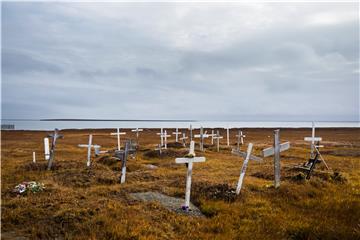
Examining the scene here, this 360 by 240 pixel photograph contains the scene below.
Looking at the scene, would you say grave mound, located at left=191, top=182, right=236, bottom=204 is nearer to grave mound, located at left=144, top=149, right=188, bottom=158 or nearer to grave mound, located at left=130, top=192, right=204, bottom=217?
grave mound, located at left=130, top=192, right=204, bottom=217

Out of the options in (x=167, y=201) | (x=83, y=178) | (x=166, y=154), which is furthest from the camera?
(x=166, y=154)

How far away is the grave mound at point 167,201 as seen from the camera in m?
9.43

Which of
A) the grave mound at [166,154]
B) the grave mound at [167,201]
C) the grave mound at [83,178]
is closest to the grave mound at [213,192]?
the grave mound at [167,201]

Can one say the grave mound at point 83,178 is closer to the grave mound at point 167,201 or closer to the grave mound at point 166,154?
the grave mound at point 167,201

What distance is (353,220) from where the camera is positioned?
867 cm

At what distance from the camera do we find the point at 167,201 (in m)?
10.5

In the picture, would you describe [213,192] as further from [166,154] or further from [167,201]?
[166,154]

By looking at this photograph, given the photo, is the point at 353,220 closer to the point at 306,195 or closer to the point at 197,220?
the point at 306,195

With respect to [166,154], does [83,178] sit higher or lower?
higher

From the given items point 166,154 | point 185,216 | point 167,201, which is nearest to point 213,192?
point 167,201

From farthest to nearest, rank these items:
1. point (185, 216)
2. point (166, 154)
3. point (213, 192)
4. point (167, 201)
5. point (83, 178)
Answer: point (166, 154)
point (83, 178)
point (213, 192)
point (167, 201)
point (185, 216)

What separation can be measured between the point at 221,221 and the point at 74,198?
4768 millimetres

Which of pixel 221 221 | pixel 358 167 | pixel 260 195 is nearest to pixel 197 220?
pixel 221 221

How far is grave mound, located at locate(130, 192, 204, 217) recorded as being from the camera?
943 cm
